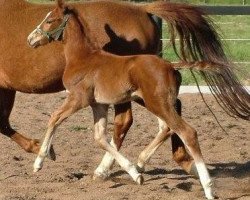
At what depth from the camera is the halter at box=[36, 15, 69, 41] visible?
7344 mm

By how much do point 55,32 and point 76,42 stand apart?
0.67 feet

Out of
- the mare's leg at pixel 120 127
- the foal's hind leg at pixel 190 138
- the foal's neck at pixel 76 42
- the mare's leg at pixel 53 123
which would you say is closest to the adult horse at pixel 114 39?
the mare's leg at pixel 120 127

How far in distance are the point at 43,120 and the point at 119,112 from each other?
8.68 ft

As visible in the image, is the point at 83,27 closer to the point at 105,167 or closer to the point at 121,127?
the point at 121,127

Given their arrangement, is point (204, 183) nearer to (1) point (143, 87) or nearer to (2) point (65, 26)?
(1) point (143, 87)

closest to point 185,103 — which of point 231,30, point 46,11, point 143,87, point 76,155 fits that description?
point 76,155

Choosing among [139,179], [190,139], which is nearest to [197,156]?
[190,139]

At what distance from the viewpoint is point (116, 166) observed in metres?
8.54

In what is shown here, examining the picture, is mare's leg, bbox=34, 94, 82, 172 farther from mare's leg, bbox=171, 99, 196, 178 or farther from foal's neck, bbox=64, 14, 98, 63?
mare's leg, bbox=171, 99, 196, 178

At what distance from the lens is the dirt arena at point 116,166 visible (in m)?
7.03

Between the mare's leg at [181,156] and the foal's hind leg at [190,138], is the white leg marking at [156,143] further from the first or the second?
the foal's hind leg at [190,138]

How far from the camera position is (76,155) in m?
8.89

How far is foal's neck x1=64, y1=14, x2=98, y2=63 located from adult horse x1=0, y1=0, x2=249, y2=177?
351 millimetres

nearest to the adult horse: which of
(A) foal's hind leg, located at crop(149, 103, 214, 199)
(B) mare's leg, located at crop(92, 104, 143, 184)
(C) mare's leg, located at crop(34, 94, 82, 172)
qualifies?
(B) mare's leg, located at crop(92, 104, 143, 184)
